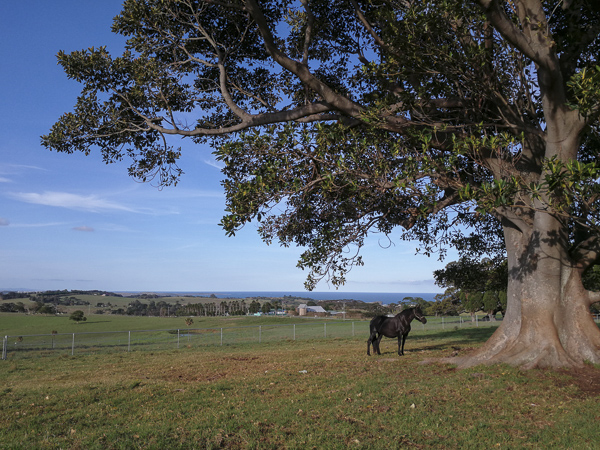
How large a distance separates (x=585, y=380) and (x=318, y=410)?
6.06 m

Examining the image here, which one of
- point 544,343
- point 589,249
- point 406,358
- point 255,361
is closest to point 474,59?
point 589,249

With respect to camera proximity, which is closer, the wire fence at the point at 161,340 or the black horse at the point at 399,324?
the black horse at the point at 399,324

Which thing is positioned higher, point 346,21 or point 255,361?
point 346,21

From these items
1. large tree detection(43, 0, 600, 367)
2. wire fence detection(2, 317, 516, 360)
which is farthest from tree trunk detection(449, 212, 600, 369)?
Result: wire fence detection(2, 317, 516, 360)

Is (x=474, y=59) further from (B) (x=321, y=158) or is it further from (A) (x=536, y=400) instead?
(A) (x=536, y=400)

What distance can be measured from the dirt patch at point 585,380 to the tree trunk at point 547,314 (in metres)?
0.36

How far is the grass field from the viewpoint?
6344mm

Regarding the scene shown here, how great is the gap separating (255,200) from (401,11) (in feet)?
20.3

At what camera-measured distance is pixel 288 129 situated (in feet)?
37.7

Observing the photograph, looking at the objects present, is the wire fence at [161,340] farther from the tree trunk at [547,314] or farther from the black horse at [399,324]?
the tree trunk at [547,314]

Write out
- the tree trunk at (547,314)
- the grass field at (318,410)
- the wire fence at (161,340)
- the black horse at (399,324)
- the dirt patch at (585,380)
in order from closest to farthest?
the grass field at (318,410) → the dirt patch at (585,380) → the tree trunk at (547,314) → the black horse at (399,324) → the wire fence at (161,340)

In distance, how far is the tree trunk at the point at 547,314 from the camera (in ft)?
35.4

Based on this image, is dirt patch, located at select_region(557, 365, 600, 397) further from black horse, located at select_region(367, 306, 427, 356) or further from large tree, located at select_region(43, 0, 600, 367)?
black horse, located at select_region(367, 306, 427, 356)

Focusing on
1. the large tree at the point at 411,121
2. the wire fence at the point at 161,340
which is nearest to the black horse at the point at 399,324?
the large tree at the point at 411,121
